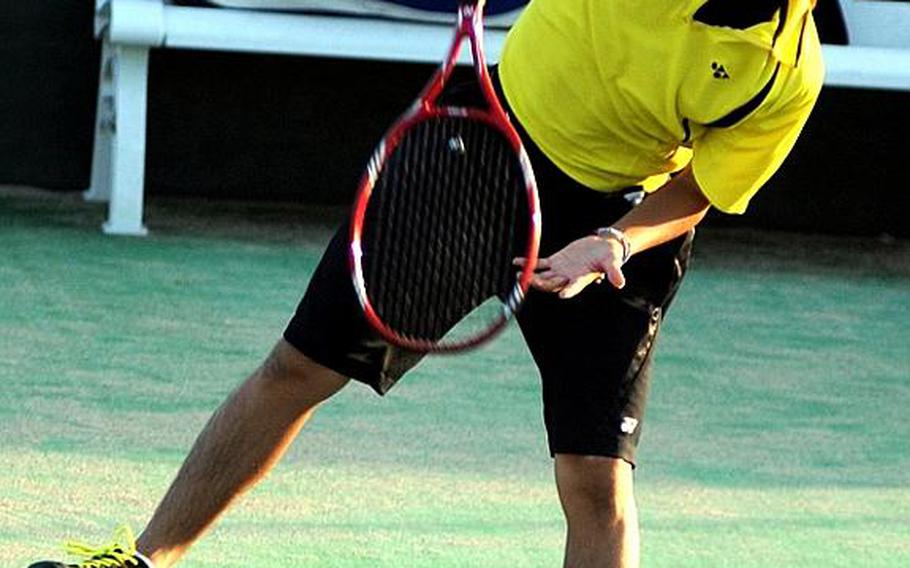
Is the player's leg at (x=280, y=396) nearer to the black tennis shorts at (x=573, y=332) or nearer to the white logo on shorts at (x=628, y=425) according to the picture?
the black tennis shorts at (x=573, y=332)

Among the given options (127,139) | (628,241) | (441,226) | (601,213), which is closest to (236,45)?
(127,139)

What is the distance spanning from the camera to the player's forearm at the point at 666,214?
3.06 m

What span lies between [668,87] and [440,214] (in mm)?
419

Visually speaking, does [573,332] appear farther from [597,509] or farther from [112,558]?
[112,558]

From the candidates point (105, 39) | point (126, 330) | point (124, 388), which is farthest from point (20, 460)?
point (105, 39)

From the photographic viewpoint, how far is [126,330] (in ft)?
19.0

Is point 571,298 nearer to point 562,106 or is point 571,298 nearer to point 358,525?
point 562,106

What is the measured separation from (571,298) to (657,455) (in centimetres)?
179

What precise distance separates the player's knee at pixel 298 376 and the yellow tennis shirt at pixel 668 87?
47 cm

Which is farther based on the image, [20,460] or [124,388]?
[124,388]

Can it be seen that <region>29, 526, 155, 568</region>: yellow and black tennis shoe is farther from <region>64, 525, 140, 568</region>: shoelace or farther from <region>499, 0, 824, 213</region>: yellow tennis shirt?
<region>499, 0, 824, 213</region>: yellow tennis shirt

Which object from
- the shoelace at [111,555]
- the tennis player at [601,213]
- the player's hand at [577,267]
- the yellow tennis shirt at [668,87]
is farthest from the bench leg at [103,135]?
the player's hand at [577,267]

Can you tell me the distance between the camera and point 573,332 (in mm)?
3219

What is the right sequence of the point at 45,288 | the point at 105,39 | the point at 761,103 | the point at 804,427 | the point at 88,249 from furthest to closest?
the point at 105,39, the point at 88,249, the point at 45,288, the point at 804,427, the point at 761,103
